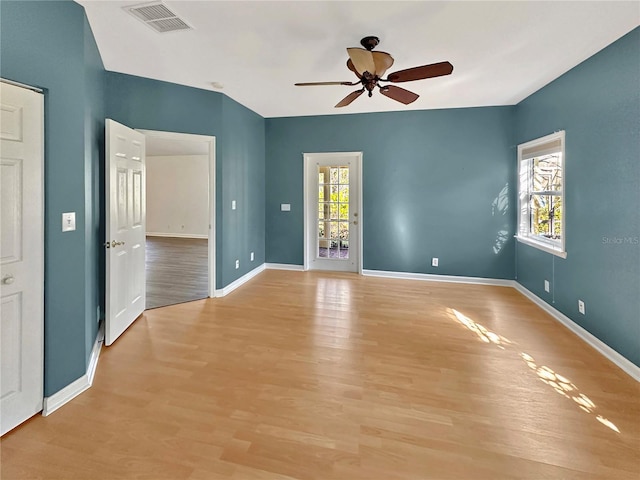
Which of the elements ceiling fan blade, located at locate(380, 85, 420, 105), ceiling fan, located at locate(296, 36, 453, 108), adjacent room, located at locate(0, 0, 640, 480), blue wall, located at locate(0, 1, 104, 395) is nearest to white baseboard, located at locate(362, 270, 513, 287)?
adjacent room, located at locate(0, 0, 640, 480)

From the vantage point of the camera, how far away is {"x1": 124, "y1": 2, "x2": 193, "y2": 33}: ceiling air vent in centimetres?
231

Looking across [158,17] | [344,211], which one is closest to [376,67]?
[158,17]

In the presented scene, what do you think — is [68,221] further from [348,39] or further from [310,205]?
[310,205]

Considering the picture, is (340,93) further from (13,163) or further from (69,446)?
(69,446)

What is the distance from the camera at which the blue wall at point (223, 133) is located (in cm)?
358

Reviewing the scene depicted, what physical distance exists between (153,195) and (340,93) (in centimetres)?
847

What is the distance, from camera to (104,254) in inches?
125

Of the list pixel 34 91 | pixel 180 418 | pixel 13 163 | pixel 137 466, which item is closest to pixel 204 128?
pixel 34 91

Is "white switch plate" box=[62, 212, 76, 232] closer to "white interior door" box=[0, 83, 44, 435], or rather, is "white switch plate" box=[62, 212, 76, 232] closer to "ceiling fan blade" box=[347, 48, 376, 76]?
"white interior door" box=[0, 83, 44, 435]

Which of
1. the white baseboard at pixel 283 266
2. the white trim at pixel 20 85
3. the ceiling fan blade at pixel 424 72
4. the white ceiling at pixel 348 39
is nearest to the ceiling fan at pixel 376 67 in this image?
the ceiling fan blade at pixel 424 72

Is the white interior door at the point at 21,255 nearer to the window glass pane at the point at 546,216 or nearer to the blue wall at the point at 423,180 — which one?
the blue wall at the point at 423,180

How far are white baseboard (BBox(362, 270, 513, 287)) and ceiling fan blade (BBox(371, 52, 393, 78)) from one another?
132 inches

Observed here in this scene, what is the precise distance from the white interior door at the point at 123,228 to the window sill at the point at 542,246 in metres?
4.56

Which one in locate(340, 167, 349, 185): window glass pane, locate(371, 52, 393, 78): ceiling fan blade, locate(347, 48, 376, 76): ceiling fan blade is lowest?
locate(340, 167, 349, 185): window glass pane
